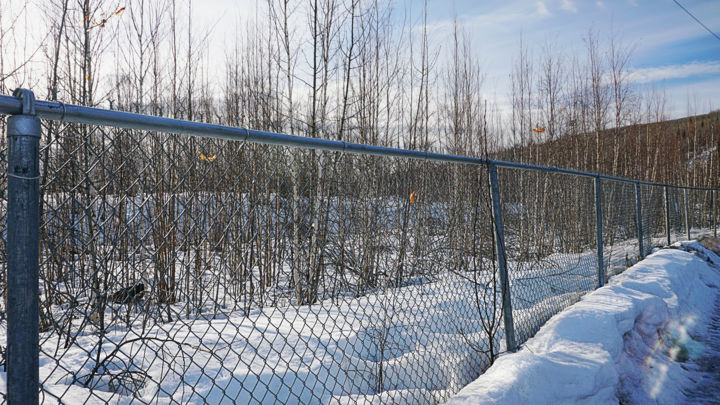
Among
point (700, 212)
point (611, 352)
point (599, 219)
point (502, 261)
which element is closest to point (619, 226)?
point (599, 219)

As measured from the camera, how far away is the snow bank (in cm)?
235

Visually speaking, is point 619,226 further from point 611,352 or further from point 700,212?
point 700,212

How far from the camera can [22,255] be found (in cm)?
98

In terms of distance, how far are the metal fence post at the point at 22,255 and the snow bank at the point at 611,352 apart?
195 centimetres

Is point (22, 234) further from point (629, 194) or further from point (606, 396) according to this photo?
point (629, 194)

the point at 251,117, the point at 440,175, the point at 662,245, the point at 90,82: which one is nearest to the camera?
the point at 440,175

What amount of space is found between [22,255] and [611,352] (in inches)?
145

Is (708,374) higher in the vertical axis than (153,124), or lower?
lower

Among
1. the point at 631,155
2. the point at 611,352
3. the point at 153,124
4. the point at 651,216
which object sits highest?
the point at 631,155

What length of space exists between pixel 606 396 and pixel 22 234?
3339 millimetres

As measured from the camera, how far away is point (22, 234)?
987 mm

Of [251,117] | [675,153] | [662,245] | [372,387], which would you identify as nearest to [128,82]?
[251,117]

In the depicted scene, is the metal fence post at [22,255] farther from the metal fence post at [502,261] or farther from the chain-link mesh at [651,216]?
the chain-link mesh at [651,216]

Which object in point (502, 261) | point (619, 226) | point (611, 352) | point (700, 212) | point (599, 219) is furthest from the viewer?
point (700, 212)
